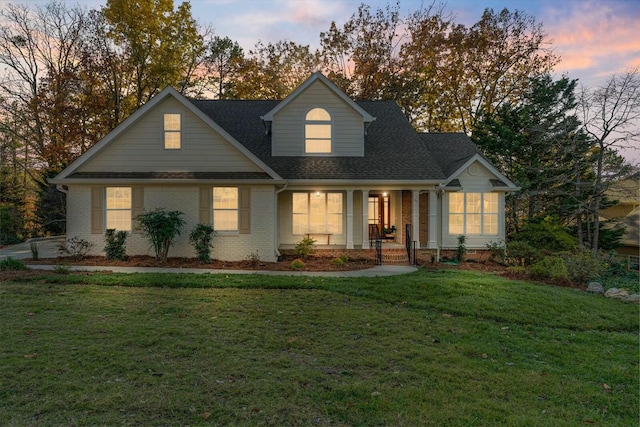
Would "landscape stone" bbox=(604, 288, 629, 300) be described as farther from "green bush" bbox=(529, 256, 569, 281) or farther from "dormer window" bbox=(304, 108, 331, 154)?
"dormer window" bbox=(304, 108, 331, 154)

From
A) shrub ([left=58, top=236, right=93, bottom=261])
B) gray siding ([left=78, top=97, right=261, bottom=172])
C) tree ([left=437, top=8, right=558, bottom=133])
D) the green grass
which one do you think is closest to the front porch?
gray siding ([left=78, top=97, right=261, bottom=172])

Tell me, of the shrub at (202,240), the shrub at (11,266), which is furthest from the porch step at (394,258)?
the shrub at (11,266)

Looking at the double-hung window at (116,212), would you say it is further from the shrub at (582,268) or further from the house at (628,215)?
the house at (628,215)

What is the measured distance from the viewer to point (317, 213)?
14.9 meters

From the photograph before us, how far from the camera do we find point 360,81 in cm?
2748

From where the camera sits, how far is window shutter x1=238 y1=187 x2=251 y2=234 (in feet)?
42.6

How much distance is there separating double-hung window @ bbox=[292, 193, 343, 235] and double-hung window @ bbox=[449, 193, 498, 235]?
15.4ft

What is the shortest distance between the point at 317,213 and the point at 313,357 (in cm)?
1015

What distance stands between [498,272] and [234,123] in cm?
1272

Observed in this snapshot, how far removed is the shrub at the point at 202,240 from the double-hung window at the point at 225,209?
63cm

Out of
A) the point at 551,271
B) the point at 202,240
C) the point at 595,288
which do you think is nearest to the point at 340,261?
the point at 202,240

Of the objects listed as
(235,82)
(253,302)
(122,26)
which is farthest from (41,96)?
(253,302)

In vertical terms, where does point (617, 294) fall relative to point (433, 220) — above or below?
below

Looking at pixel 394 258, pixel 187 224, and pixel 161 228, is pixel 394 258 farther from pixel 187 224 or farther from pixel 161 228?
pixel 161 228
